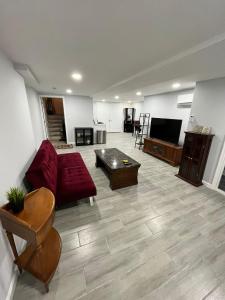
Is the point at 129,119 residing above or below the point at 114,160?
above

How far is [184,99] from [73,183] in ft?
13.2

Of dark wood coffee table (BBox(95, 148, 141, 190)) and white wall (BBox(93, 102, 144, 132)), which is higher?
white wall (BBox(93, 102, 144, 132))

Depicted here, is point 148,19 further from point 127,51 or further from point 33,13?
point 33,13

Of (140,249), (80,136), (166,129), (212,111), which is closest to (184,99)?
(166,129)

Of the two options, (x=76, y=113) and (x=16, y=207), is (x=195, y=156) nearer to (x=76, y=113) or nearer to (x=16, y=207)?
(x=16, y=207)

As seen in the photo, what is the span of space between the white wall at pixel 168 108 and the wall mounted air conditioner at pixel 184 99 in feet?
0.45

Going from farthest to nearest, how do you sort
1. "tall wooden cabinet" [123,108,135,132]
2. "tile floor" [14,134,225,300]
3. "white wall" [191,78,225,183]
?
"tall wooden cabinet" [123,108,135,132], "white wall" [191,78,225,183], "tile floor" [14,134,225,300]

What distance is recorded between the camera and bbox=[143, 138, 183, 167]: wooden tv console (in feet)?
12.7

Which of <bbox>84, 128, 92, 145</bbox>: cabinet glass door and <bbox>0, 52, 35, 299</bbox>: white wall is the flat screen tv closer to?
<bbox>84, 128, 92, 145</bbox>: cabinet glass door

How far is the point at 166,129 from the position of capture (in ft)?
14.5

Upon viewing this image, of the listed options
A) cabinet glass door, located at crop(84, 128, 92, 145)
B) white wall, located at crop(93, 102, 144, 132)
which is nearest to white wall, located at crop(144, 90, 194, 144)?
cabinet glass door, located at crop(84, 128, 92, 145)

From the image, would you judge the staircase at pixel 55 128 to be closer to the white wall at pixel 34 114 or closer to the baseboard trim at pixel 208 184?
the white wall at pixel 34 114

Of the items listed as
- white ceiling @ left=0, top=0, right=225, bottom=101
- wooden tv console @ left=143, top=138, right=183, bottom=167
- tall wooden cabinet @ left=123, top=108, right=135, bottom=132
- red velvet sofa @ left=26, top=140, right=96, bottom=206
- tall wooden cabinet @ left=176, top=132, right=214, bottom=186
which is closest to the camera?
white ceiling @ left=0, top=0, right=225, bottom=101

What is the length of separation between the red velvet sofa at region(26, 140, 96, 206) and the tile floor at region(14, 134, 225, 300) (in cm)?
35
